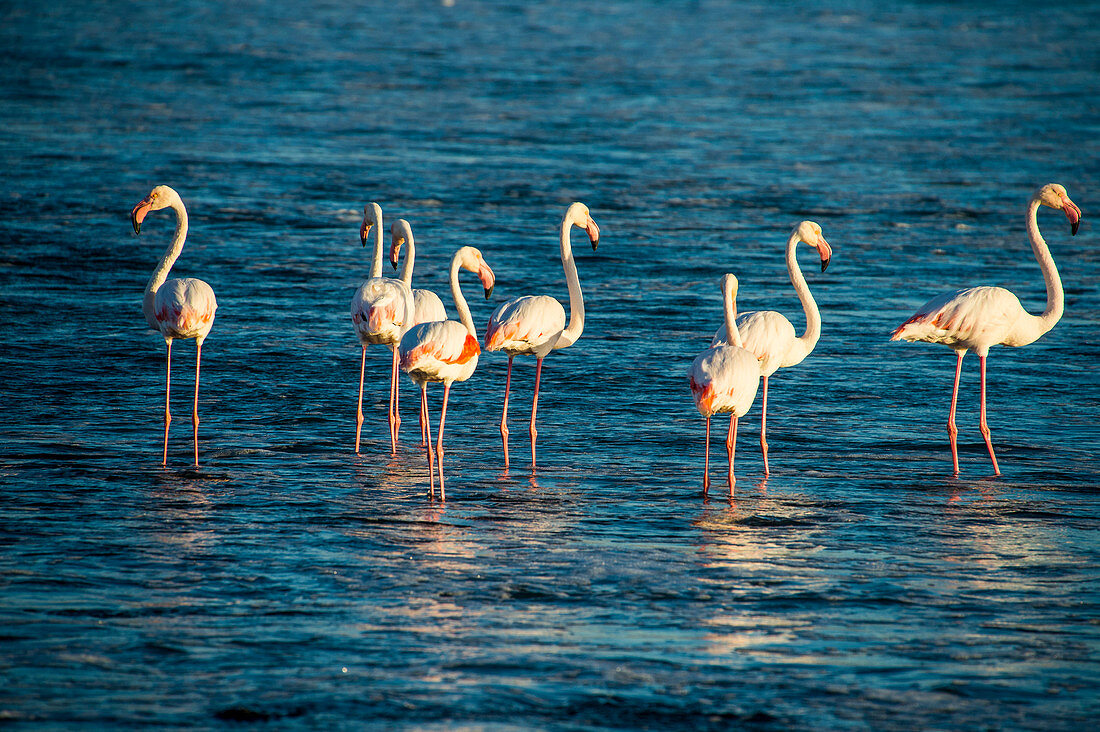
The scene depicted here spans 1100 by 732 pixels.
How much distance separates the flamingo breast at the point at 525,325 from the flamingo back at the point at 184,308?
6.14ft

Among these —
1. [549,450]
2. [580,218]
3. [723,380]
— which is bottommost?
[549,450]

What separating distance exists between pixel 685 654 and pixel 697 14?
3681cm

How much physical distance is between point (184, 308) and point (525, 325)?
2.23 meters

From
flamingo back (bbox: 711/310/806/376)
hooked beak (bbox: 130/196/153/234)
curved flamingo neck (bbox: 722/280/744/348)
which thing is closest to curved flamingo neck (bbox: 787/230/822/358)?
flamingo back (bbox: 711/310/806/376)

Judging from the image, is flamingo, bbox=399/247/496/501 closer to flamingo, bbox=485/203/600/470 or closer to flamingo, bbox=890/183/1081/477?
flamingo, bbox=485/203/600/470

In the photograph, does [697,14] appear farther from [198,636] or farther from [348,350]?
[198,636]

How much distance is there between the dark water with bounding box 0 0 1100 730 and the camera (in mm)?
5273

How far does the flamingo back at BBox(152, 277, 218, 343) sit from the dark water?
81cm

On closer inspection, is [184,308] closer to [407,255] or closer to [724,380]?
[407,255]

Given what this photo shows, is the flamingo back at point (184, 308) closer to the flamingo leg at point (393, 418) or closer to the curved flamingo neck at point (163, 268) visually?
the curved flamingo neck at point (163, 268)

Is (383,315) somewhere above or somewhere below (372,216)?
below

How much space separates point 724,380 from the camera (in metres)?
7.36

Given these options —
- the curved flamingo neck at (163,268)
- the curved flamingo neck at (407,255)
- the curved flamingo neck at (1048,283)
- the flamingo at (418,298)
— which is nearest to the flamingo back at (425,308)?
the flamingo at (418,298)

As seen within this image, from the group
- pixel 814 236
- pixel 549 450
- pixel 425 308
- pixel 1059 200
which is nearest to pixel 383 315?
pixel 425 308
